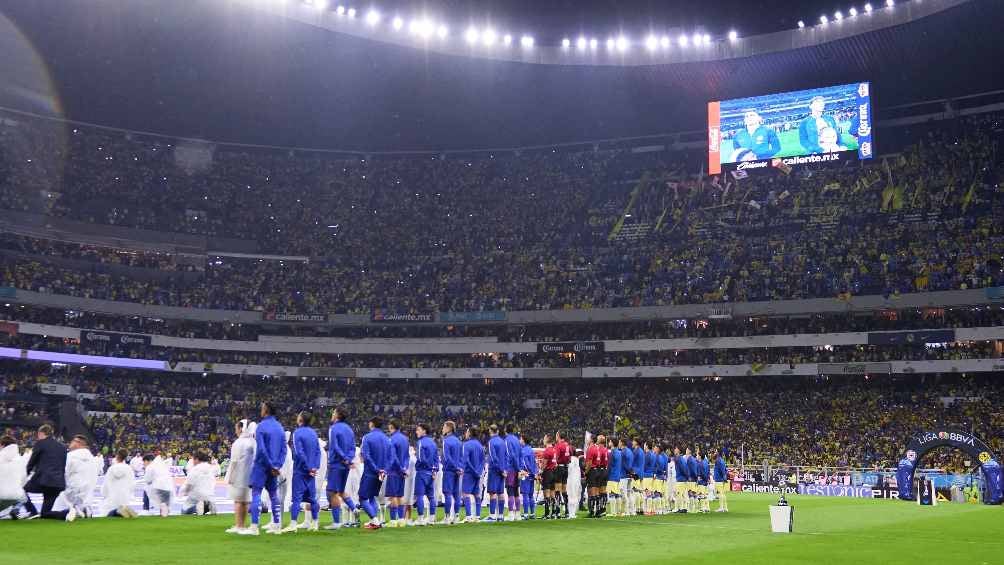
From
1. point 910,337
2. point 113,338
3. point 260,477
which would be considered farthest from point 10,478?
point 910,337

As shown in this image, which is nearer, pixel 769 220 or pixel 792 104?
pixel 792 104

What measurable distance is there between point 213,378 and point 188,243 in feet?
35.6

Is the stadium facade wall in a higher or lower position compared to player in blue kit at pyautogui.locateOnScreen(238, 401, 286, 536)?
higher

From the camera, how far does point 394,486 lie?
Answer: 17.4 metres

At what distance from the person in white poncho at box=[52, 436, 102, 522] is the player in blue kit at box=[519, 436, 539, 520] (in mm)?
9197

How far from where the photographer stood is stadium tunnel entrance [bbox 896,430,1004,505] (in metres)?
35.8

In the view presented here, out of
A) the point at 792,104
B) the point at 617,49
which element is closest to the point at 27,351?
the point at 617,49

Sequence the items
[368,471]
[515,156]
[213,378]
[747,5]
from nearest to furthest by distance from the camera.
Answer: [368,471] < [747,5] < [213,378] < [515,156]

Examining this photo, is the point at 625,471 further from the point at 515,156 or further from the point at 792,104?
the point at 515,156

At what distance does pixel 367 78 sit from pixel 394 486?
1856 inches

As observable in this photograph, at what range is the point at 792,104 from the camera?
189ft

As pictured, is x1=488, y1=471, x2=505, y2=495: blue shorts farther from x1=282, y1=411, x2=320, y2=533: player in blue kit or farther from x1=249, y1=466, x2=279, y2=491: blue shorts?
x1=249, y1=466, x2=279, y2=491: blue shorts

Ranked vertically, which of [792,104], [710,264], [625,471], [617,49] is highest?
[617,49]

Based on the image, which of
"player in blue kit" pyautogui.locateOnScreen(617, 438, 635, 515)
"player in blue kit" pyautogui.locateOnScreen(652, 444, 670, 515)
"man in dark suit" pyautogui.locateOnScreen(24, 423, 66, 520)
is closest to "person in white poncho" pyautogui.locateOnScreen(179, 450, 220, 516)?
"man in dark suit" pyautogui.locateOnScreen(24, 423, 66, 520)
